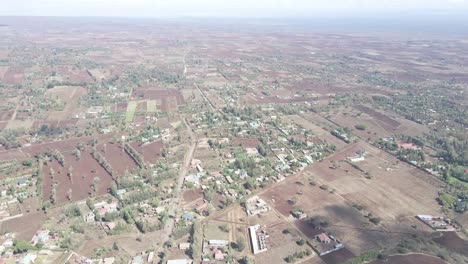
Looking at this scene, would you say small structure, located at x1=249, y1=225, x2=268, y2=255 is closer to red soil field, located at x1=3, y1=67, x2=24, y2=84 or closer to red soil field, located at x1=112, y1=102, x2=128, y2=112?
red soil field, located at x1=112, y1=102, x2=128, y2=112

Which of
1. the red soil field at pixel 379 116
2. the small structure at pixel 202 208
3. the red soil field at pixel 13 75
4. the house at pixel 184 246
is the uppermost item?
the red soil field at pixel 13 75

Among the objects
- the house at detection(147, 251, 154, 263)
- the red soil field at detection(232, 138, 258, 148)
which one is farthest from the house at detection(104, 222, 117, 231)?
the red soil field at detection(232, 138, 258, 148)

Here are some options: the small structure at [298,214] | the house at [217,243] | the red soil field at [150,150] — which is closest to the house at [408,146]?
the small structure at [298,214]

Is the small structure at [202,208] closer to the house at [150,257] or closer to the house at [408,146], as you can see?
the house at [150,257]

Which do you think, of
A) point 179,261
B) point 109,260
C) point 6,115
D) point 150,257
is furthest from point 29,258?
point 6,115

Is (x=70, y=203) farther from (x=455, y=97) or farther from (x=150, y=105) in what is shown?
(x=455, y=97)

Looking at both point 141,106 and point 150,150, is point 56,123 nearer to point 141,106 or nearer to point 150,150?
point 141,106
